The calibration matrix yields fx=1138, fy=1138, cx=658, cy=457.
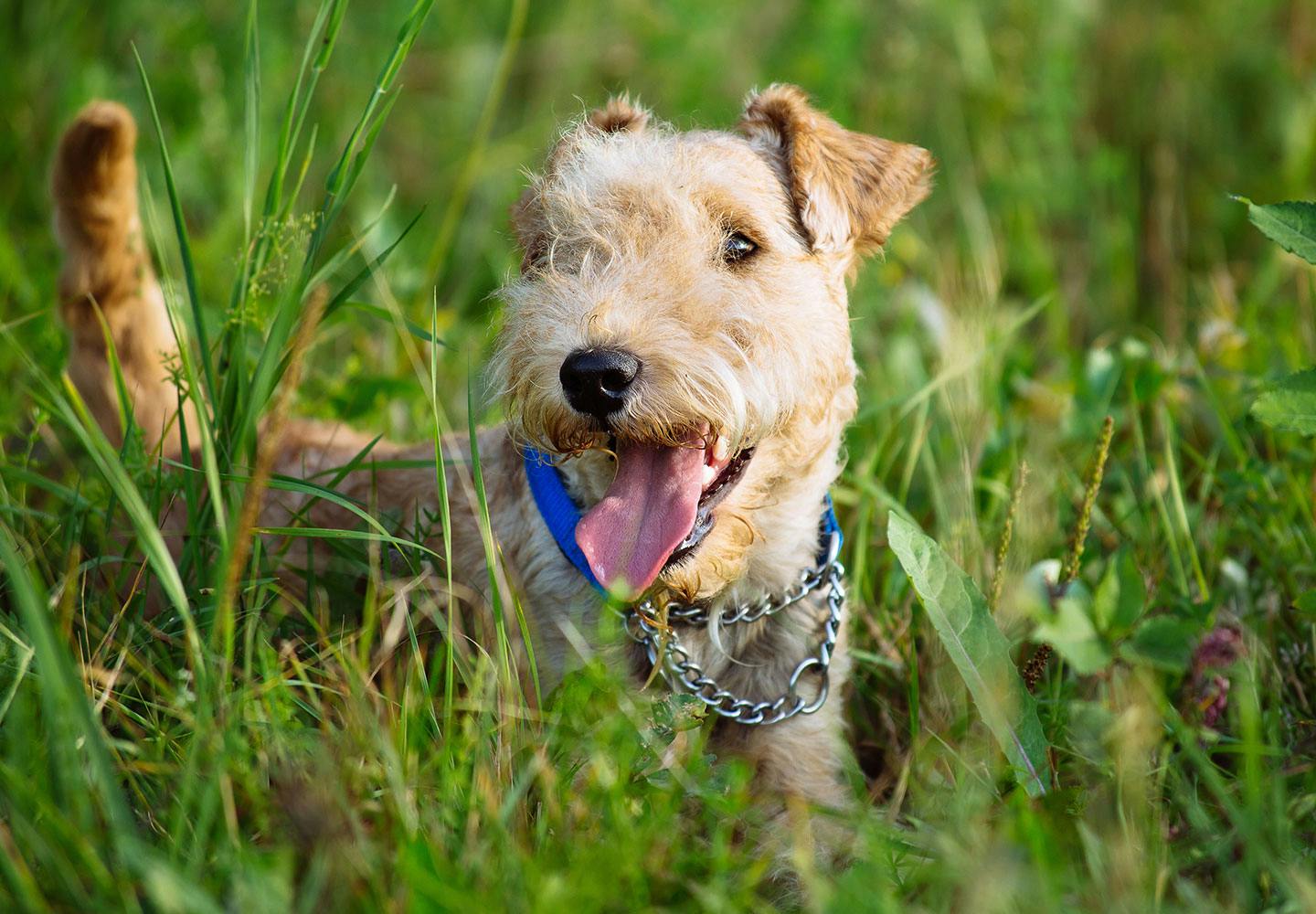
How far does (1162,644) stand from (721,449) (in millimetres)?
1114

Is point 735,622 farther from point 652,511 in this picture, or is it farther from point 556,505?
point 556,505

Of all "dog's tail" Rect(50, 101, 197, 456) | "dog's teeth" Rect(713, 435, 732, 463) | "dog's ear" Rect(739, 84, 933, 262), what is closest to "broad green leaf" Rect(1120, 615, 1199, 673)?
"dog's teeth" Rect(713, 435, 732, 463)

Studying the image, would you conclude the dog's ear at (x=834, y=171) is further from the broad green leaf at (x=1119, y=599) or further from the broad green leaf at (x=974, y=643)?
the broad green leaf at (x=1119, y=599)

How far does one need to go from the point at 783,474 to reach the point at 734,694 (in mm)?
628

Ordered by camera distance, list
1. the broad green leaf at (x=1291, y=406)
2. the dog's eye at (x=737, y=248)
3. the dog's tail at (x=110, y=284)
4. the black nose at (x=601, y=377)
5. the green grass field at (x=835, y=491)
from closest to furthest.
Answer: the green grass field at (x=835, y=491), the black nose at (x=601, y=377), the broad green leaf at (x=1291, y=406), the dog's eye at (x=737, y=248), the dog's tail at (x=110, y=284)

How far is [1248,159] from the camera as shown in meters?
6.77

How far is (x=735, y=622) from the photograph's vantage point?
127 inches

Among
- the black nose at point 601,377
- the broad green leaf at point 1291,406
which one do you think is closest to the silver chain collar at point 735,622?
the black nose at point 601,377

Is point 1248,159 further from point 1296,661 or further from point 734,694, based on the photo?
point 734,694


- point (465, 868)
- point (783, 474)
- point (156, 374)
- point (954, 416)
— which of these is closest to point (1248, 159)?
point (954, 416)

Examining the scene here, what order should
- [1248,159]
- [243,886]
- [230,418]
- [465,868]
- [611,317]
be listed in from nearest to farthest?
[243,886] < [465,868] < [611,317] < [230,418] < [1248,159]

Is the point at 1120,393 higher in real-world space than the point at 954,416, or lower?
lower

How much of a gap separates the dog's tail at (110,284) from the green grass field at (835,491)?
0.15 metres

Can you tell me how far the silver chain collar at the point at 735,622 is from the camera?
3043mm
